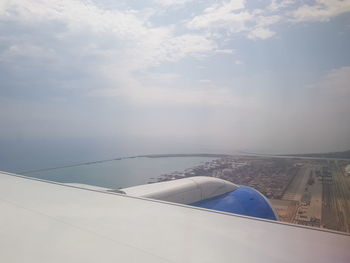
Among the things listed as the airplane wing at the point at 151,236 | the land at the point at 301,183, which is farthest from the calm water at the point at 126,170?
the airplane wing at the point at 151,236

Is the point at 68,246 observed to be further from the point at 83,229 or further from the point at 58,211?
the point at 58,211

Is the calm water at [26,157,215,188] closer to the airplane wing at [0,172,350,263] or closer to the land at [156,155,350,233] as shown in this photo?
the land at [156,155,350,233]

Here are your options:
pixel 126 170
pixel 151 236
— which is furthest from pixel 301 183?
pixel 126 170

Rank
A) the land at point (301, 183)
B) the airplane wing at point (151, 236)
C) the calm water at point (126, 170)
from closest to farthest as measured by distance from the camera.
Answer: the airplane wing at point (151, 236), the land at point (301, 183), the calm water at point (126, 170)

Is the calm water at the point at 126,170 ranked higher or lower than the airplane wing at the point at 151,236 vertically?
lower

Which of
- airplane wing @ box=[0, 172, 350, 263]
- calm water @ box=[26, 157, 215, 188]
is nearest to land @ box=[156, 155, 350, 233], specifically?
calm water @ box=[26, 157, 215, 188]

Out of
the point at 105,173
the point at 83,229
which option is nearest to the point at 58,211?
the point at 83,229

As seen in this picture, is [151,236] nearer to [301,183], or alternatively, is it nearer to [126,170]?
[301,183]

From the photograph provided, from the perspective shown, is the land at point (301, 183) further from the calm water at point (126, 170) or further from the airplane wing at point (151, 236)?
the airplane wing at point (151, 236)
